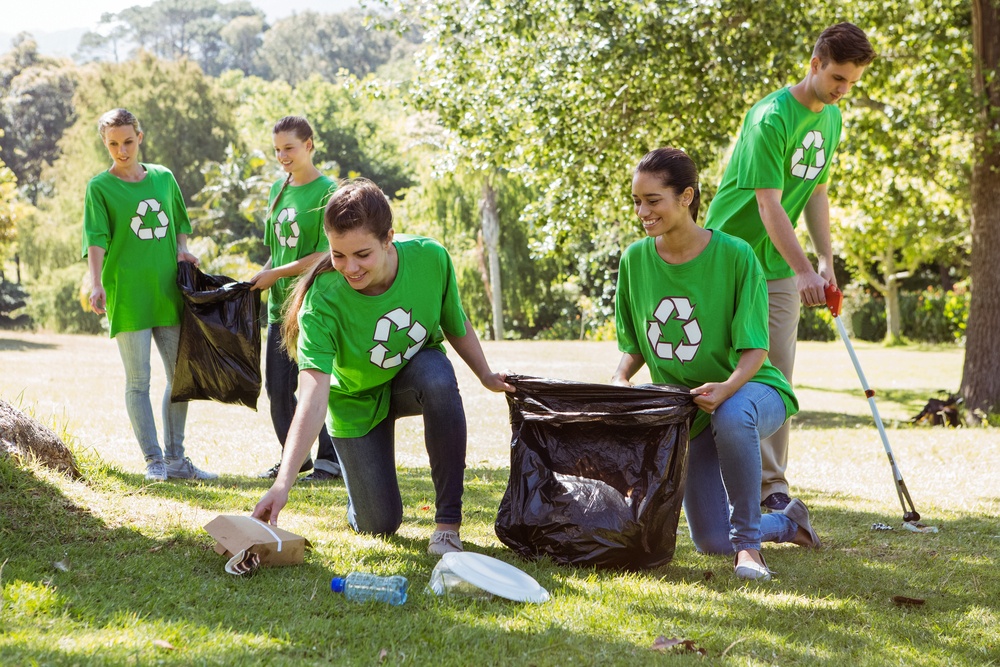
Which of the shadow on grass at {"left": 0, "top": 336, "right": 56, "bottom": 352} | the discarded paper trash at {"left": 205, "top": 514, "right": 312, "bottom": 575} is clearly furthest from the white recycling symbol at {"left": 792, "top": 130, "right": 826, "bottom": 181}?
the shadow on grass at {"left": 0, "top": 336, "right": 56, "bottom": 352}

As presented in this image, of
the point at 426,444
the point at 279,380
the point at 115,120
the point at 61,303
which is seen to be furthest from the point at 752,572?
the point at 61,303

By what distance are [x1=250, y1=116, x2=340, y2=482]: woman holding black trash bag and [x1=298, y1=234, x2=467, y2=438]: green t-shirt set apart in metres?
1.35

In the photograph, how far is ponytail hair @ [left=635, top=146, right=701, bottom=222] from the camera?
11.1 ft

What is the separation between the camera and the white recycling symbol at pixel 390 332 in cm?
353

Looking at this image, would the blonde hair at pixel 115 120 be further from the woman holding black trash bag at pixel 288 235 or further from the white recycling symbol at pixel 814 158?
the white recycling symbol at pixel 814 158

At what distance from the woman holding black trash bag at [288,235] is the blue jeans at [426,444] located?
1.29 meters

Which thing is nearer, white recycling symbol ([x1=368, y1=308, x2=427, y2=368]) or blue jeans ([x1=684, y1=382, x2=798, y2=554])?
blue jeans ([x1=684, y1=382, x2=798, y2=554])

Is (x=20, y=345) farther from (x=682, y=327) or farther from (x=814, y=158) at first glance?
(x=682, y=327)

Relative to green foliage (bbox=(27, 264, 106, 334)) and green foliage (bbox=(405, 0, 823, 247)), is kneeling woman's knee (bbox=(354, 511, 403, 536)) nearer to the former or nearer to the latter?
green foliage (bbox=(405, 0, 823, 247))

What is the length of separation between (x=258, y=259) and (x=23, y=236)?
8.17m

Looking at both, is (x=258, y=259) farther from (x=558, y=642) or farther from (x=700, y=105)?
(x=558, y=642)

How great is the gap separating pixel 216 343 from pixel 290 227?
70 centimetres

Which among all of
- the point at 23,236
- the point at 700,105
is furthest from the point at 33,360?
the point at 23,236

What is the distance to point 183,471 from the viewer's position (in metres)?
5.14
